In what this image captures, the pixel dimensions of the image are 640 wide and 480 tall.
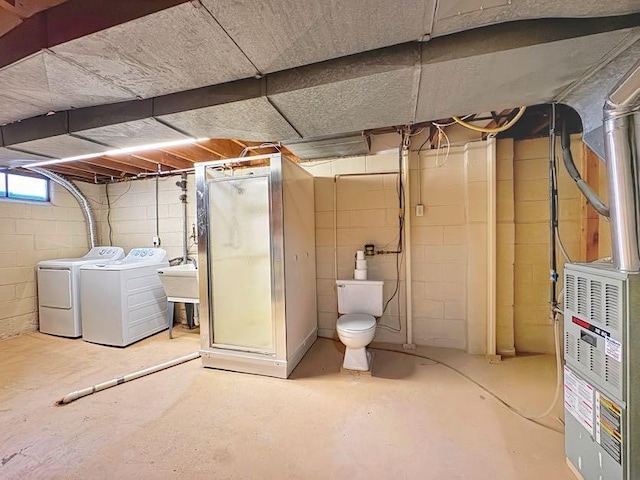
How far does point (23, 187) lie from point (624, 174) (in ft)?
18.3

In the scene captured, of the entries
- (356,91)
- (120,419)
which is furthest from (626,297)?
(120,419)

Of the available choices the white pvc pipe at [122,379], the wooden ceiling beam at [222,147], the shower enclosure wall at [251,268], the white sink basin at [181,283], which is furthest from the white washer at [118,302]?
the wooden ceiling beam at [222,147]

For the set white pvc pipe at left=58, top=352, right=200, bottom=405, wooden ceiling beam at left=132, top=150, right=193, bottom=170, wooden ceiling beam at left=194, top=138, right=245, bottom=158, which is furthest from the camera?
wooden ceiling beam at left=132, top=150, right=193, bottom=170

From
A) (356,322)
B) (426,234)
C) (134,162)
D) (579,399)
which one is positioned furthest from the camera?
(134,162)

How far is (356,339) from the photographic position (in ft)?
7.50

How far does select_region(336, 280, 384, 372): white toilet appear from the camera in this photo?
2309 millimetres

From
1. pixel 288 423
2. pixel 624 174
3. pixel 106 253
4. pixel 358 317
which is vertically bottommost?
pixel 288 423

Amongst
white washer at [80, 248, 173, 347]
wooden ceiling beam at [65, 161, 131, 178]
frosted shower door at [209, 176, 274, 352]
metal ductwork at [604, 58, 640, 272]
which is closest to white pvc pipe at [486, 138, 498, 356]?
metal ductwork at [604, 58, 640, 272]

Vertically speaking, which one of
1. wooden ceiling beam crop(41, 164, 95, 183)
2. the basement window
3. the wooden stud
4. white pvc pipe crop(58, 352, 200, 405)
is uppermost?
wooden ceiling beam crop(41, 164, 95, 183)

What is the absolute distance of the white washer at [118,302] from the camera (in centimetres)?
302

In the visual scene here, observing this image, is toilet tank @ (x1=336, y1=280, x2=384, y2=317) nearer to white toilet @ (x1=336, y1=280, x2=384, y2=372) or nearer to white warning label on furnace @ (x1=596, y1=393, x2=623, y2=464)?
white toilet @ (x1=336, y1=280, x2=384, y2=372)

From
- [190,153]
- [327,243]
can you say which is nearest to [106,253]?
[190,153]

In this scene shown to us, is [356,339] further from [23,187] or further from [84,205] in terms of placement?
[23,187]

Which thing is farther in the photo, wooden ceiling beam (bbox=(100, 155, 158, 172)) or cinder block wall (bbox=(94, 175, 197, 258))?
cinder block wall (bbox=(94, 175, 197, 258))
